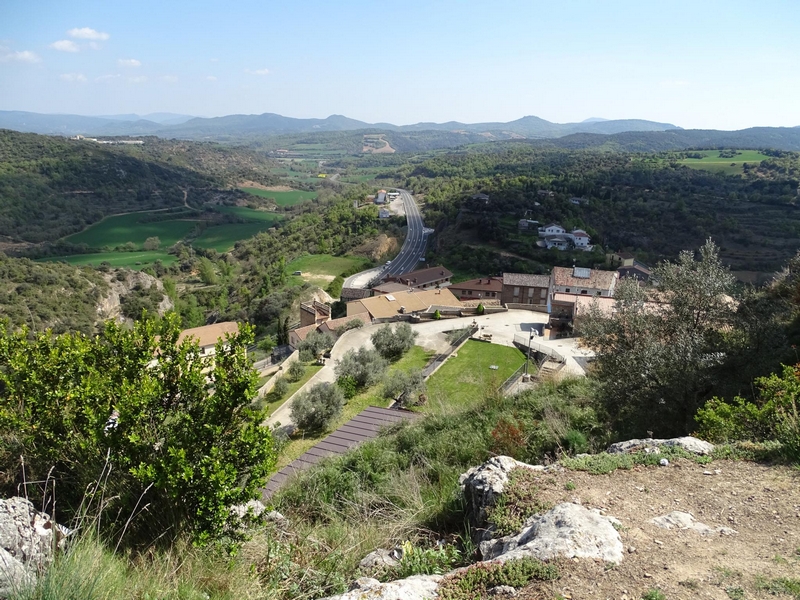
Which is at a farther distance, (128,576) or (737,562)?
(737,562)

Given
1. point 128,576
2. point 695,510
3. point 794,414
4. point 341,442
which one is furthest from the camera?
point 341,442

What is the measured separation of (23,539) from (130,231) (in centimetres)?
10305

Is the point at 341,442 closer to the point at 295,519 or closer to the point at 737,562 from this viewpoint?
the point at 295,519

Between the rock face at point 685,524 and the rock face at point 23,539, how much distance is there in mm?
5330

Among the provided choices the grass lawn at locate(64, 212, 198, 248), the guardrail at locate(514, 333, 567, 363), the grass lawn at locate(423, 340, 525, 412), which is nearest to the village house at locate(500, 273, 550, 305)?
the guardrail at locate(514, 333, 567, 363)

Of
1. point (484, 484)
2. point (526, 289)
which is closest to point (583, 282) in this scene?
point (526, 289)

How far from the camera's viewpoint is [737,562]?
4113 mm

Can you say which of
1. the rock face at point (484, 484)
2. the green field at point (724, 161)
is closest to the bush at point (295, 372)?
the rock face at point (484, 484)

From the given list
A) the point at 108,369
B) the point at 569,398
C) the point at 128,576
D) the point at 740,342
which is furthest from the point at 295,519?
the point at 740,342

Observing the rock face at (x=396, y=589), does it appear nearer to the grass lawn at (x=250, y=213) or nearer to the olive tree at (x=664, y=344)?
the olive tree at (x=664, y=344)

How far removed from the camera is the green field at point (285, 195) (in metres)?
130

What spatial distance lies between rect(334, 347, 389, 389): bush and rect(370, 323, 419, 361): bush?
3600 millimetres

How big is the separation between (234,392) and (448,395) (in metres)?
14.5

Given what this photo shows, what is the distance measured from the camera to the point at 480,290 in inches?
1837
